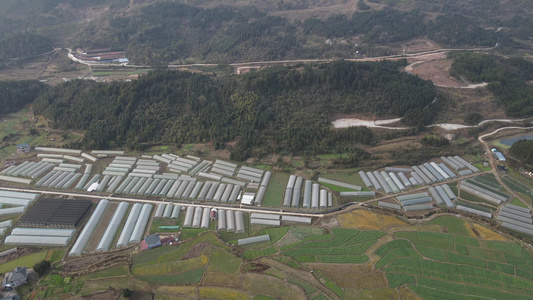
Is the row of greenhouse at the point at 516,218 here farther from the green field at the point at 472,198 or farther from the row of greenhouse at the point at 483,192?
the green field at the point at 472,198

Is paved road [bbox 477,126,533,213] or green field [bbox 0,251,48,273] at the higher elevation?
green field [bbox 0,251,48,273]

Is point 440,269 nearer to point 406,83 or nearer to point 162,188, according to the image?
point 162,188

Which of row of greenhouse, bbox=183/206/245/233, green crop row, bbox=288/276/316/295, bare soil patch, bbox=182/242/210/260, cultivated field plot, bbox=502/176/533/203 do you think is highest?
row of greenhouse, bbox=183/206/245/233

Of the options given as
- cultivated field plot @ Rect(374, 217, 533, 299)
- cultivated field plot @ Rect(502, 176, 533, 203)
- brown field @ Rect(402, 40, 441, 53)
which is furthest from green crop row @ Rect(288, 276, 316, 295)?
brown field @ Rect(402, 40, 441, 53)

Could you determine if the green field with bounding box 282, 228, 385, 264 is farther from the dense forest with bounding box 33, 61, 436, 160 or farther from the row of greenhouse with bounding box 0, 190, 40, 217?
the row of greenhouse with bounding box 0, 190, 40, 217

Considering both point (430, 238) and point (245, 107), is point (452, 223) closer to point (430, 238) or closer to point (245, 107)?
point (430, 238)

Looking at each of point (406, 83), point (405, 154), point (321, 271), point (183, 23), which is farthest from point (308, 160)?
point (183, 23)
